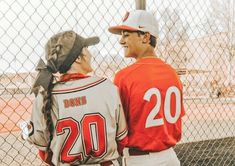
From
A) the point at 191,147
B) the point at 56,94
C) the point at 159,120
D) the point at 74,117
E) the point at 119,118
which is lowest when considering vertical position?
the point at 191,147

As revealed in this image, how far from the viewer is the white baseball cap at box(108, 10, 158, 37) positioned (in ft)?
8.68

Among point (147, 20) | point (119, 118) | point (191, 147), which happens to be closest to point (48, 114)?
point (119, 118)

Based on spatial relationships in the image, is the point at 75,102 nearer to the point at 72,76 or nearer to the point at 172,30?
the point at 72,76

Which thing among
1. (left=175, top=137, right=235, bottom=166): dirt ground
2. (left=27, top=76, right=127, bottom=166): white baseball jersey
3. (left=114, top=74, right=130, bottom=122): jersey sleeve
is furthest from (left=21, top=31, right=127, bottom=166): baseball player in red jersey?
(left=175, top=137, right=235, bottom=166): dirt ground

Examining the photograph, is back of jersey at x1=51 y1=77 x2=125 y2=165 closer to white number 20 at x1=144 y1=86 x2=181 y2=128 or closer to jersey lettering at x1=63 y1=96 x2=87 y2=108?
jersey lettering at x1=63 y1=96 x2=87 y2=108

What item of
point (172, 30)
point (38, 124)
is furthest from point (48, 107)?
point (172, 30)

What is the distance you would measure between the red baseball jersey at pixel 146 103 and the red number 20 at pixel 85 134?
361 millimetres

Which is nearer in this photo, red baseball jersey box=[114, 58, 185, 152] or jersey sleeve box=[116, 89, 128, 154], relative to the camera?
jersey sleeve box=[116, 89, 128, 154]

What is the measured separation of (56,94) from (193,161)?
13.3ft

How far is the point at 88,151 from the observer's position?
A: 2195mm

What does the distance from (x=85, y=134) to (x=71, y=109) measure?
171 millimetres

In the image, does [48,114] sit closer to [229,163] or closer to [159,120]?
[159,120]

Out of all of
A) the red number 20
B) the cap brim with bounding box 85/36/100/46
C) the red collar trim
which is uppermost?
the cap brim with bounding box 85/36/100/46

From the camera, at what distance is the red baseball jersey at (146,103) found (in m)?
2.50
